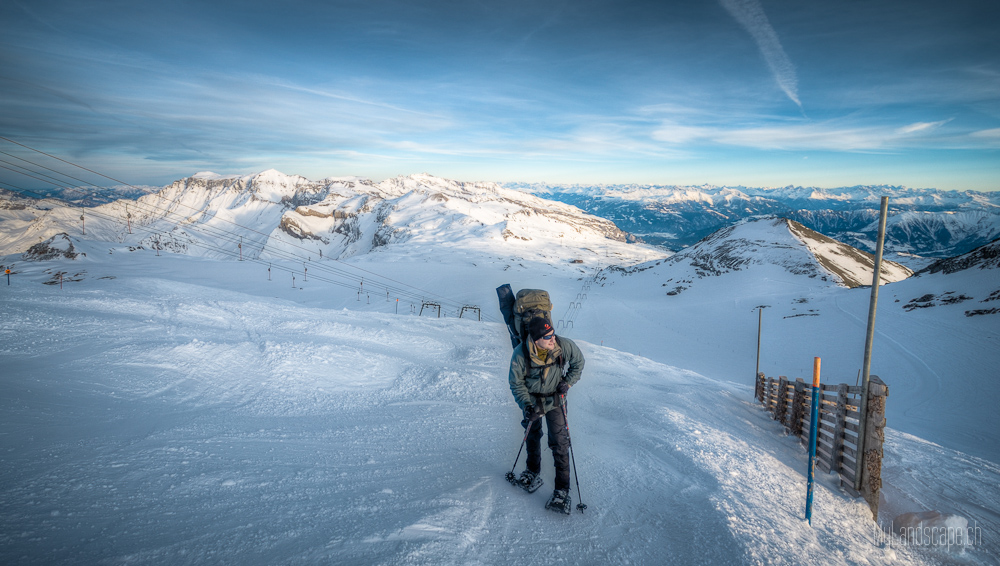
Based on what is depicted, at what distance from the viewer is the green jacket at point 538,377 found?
17.7ft

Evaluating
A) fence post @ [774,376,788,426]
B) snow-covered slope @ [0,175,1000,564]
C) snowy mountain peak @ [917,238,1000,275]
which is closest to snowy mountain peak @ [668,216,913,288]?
snowy mountain peak @ [917,238,1000,275]

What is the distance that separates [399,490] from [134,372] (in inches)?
332

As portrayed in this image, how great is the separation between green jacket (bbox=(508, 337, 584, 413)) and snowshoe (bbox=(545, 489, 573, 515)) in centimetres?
122

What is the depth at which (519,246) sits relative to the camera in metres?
138

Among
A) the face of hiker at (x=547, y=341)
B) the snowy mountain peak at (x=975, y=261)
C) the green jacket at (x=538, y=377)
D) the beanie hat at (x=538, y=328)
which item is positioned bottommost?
the green jacket at (x=538, y=377)

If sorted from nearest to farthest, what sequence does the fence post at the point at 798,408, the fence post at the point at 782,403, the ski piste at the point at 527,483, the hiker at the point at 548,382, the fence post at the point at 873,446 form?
1. the hiker at the point at 548,382
2. the ski piste at the point at 527,483
3. the fence post at the point at 873,446
4. the fence post at the point at 798,408
5. the fence post at the point at 782,403

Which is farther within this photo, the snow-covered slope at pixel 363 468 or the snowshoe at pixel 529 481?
the snowshoe at pixel 529 481

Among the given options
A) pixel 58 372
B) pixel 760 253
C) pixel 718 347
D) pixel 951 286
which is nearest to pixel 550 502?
pixel 58 372

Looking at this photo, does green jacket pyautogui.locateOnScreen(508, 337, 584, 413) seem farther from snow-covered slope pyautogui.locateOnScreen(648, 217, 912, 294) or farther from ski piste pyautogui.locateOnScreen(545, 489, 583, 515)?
snow-covered slope pyautogui.locateOnScreen(648, 217, 912, 294)

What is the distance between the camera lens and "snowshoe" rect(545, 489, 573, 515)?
214 inches

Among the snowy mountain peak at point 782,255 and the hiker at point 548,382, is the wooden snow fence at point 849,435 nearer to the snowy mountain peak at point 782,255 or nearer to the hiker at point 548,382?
the hiker at point 548,382

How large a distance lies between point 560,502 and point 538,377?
5.96ft

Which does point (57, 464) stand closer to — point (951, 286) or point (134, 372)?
point (134, 372)

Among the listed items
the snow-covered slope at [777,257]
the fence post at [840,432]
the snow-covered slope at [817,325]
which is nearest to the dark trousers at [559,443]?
the fence post at [840,432]
